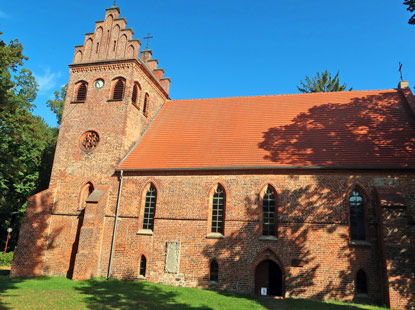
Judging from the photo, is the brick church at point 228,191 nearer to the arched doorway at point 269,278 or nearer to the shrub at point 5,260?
the arched doorway at point 269,278

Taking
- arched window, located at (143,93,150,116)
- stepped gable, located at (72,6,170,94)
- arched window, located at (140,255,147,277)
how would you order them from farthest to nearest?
arched window, located at (143,93,150,116) < stepped gable, located at (72,6,170,94) < arched window, located at (140,255,147,277)

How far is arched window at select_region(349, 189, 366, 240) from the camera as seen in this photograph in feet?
43.3

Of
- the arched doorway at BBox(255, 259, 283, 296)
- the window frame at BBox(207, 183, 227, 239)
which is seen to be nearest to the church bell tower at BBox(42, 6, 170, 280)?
the window frame at BBox(207, 183, 227, 239)

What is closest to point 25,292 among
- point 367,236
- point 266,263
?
point 266,263

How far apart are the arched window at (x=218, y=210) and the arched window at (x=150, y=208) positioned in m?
3.06

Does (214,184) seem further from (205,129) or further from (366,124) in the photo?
(366,124)

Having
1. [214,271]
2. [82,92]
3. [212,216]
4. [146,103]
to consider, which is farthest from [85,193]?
[214,271]

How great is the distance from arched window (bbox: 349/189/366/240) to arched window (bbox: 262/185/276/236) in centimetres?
324

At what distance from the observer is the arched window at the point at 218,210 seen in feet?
48.1

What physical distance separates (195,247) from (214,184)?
3.02 metres

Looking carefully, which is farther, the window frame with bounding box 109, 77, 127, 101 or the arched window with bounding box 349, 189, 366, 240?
the window frame with bounding box 109, 77, 127, 101

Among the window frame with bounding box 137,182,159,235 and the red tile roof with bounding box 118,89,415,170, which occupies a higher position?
the red tile roof with bounding box 118,89,415,170

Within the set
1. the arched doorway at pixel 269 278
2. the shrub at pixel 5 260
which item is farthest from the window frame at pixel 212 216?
the shrub at pixel 5 260

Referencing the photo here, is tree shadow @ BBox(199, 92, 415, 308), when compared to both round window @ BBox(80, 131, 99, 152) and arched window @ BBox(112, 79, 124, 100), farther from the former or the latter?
arched window @ BBox(112, 79, 124, 100)
